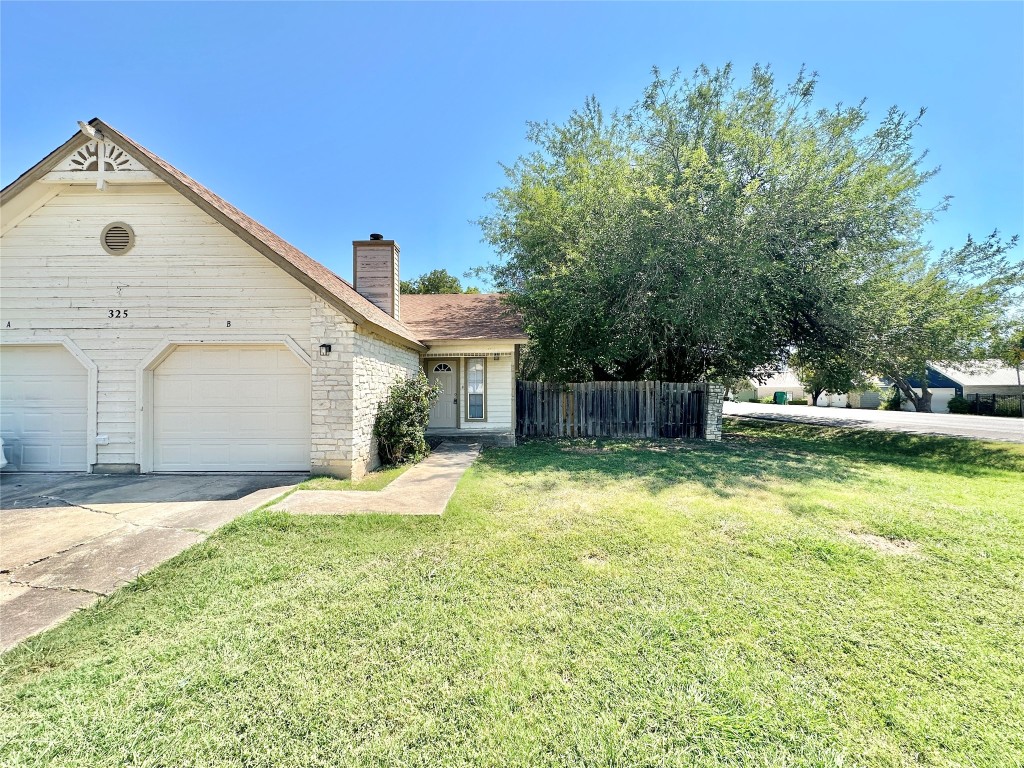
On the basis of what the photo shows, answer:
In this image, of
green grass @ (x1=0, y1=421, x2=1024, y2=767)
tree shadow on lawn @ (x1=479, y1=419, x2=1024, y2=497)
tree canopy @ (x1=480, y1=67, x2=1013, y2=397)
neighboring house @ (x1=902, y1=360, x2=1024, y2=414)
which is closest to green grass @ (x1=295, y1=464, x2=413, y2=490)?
green grass @ (x1=0, y1=421, x2=1024, y2=767)

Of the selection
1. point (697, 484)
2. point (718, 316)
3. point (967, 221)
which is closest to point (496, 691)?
point (697, 484)

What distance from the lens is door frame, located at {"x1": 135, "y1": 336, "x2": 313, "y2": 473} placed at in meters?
6.91

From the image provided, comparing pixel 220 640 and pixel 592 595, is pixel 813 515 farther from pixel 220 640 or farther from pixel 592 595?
pixel 220 640

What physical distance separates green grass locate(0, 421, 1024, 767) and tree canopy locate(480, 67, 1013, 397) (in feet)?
23.8

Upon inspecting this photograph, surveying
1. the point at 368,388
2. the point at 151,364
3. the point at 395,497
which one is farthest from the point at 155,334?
the point at 395,497

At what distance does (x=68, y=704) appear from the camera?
2.19m

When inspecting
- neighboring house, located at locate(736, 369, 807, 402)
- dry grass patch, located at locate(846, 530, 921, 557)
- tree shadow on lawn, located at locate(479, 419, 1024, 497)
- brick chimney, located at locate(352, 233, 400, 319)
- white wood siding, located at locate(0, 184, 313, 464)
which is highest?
brick chimney, located at locate(352, 233, 400, 319)

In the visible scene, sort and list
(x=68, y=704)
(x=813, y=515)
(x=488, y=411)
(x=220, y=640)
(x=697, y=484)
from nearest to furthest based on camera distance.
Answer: (x=68, y=704)
(x=220, y=640)
(x=813, y=515)
(x=697, y=484)
(x=488, y=411)

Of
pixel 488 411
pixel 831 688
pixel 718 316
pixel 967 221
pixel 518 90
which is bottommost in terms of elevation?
pixel 831 688

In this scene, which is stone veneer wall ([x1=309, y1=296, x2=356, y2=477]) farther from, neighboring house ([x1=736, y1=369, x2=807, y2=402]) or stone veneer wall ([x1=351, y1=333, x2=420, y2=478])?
neighboring house ([x1=736, y1=369, x2=807, y2=402])

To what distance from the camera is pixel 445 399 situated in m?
11.6

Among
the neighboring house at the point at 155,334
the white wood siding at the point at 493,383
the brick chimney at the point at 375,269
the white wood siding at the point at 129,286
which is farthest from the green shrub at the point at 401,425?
the brick chimney at the point at 375,269

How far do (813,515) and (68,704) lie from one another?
7.21 m

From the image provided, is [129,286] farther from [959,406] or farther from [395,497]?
[959,406]
